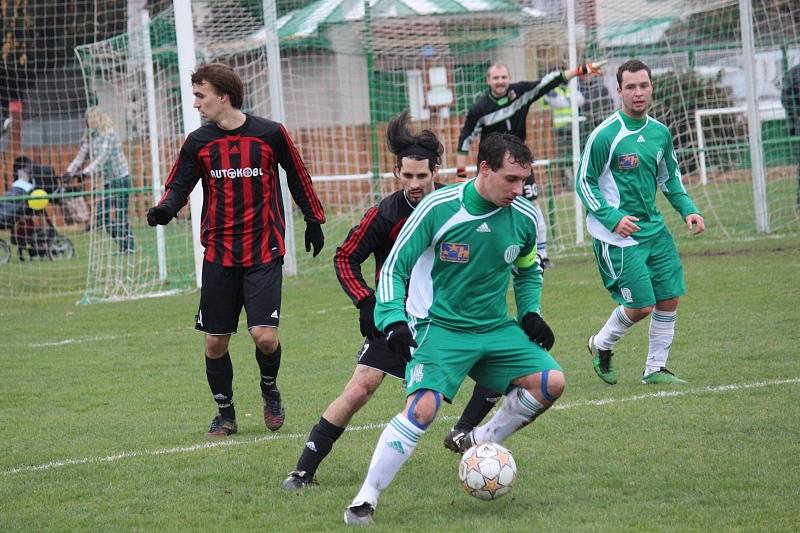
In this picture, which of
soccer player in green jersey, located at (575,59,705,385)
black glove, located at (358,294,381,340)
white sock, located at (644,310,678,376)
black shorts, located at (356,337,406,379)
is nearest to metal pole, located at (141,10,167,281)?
soccer player in green jersey, located at (575,59,705,385)

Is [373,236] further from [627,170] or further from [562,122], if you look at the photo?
[562,122]

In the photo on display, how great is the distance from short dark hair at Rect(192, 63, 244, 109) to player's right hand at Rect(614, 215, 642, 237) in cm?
241

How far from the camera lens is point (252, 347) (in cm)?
1009

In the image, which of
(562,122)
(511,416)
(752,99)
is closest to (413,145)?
(511,416)

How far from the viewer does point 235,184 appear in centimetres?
663

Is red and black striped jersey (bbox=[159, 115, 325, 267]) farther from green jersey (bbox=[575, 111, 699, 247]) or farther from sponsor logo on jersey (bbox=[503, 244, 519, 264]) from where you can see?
green jersey (bbox=[575, 111, 699, 247])

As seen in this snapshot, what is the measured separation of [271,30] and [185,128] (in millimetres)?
2043

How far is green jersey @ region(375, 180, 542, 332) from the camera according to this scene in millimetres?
5020

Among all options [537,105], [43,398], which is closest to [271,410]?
[43,398]

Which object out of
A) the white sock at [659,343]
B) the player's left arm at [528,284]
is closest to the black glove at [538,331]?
the player's left arm at [528,284]

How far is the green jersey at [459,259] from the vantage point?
5020mm

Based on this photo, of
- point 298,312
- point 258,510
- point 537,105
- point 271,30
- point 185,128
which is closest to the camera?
point 258,510

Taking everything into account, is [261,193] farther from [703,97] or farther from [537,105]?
[537,105]

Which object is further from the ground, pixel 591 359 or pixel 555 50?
pixel 555 50
